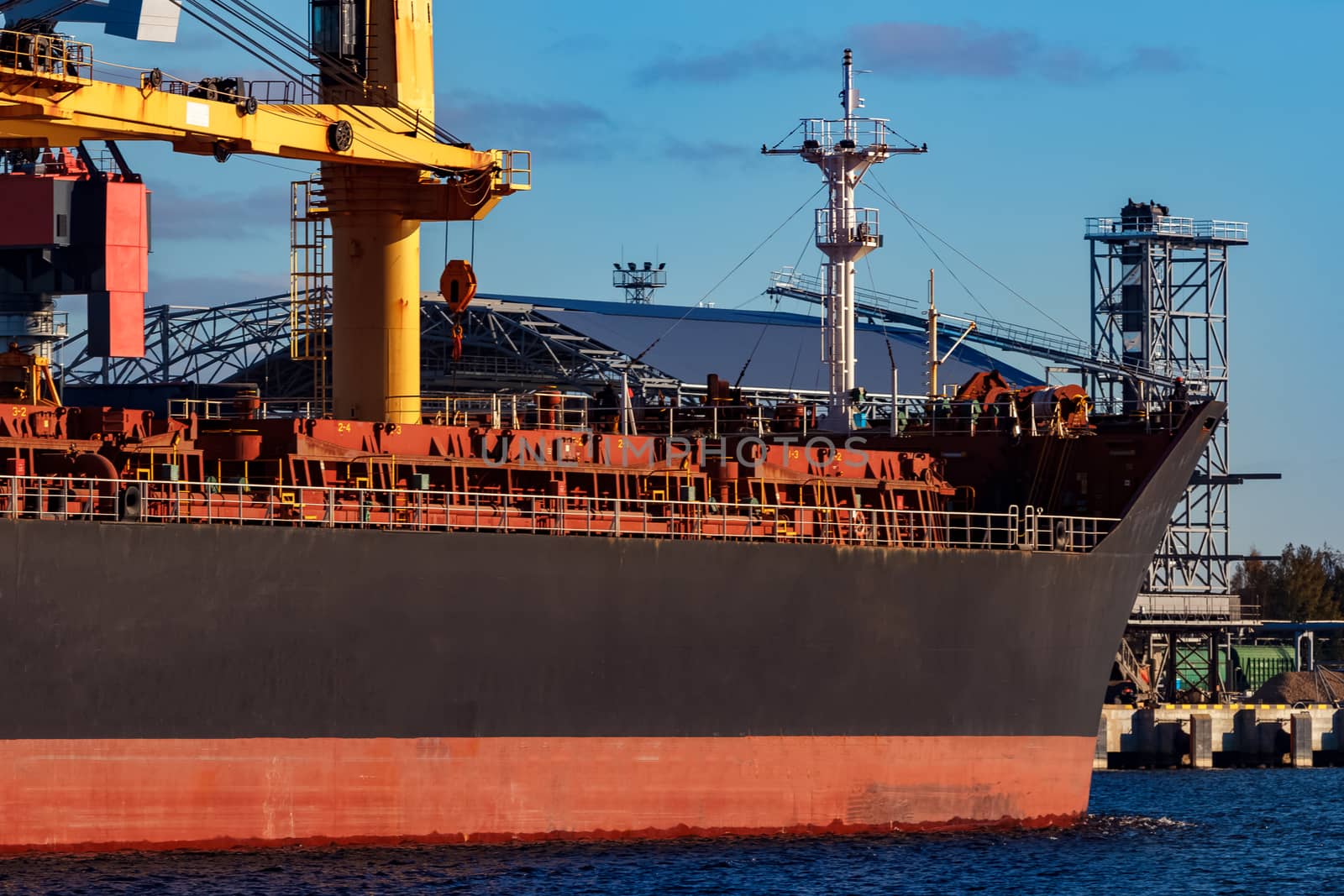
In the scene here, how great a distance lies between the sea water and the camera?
30.2 meters

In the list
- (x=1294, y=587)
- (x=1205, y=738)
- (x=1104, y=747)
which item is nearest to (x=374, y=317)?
(x=1104, y=747)

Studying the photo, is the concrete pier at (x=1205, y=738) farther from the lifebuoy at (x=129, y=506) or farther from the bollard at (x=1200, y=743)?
the lifebuoy at (x=129, y=506)

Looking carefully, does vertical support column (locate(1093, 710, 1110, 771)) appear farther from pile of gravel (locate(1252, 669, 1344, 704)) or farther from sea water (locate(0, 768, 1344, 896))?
sea water (locate(0, 768, 1344, 896))

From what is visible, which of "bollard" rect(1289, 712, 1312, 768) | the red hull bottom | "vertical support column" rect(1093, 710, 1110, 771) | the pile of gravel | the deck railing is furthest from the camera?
the pile of gravel

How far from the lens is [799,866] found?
1357 inches

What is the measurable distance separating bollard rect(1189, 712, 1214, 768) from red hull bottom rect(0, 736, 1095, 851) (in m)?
20.6

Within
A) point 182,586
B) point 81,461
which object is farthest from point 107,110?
point 182,586

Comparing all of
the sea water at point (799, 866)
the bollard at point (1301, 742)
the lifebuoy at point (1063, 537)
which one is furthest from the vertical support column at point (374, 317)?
the bollard at point (1301, 742)

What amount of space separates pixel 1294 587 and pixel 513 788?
7321 centimetres

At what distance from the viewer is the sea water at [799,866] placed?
3020 centimetres

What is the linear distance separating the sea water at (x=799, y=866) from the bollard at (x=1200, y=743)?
17.1 metres

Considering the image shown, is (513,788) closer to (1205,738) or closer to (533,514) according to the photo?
(533,514)

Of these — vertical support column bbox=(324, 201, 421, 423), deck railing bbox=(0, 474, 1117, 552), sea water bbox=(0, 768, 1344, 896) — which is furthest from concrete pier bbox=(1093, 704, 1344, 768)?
vertical support column bbox=(324, 201, 421, 423)

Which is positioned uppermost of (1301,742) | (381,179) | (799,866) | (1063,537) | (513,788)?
(381,179)
